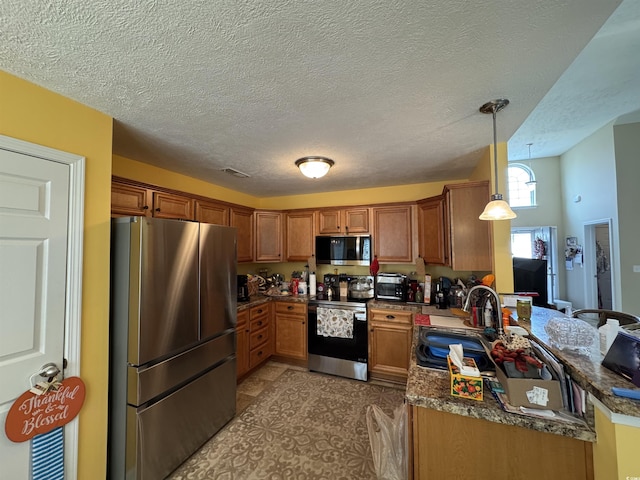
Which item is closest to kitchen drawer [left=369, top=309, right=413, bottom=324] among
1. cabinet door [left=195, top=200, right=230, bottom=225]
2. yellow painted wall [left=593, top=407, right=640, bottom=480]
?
yellow painted wall [left=593, top=407, right=640, bottom=480]

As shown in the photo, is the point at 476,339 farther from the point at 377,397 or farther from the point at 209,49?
the point at 209,49

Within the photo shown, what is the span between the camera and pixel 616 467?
79 cm

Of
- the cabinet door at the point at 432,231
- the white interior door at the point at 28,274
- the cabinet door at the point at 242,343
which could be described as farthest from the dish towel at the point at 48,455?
the cabinet door at the point at 432,231

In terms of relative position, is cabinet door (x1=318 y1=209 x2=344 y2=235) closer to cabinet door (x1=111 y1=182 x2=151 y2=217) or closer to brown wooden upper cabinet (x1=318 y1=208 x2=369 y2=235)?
brown wooden upper cabinet (x1=318 y1=208 x2=369 y2=235)

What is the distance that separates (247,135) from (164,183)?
1454 millimetres

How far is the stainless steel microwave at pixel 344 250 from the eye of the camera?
10.9 feet

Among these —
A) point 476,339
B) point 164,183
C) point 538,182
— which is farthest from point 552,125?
point 164,183

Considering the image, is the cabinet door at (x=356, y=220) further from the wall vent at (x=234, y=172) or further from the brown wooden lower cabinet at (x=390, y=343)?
the wall vent at (x=234, y=172)

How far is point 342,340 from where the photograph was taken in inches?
120

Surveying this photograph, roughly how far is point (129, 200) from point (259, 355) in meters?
2.28

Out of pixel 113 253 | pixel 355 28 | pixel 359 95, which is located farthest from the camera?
pixel 113 253

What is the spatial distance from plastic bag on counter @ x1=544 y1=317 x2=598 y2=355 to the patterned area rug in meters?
1.48

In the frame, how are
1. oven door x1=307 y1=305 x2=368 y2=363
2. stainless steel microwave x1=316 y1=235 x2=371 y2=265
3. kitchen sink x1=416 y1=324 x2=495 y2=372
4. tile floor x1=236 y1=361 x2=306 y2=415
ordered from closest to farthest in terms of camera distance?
kitchen sink x1=416 y1=324 x2=495 y2=372
tile floor x1=236 y1=361 x2=306 y2=415
oven door x1=307 y1=305 x2=368 y2=363
stainless steel microwave x1=316 y1=235 x2=371 y2=265

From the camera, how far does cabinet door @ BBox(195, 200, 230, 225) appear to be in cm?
274
